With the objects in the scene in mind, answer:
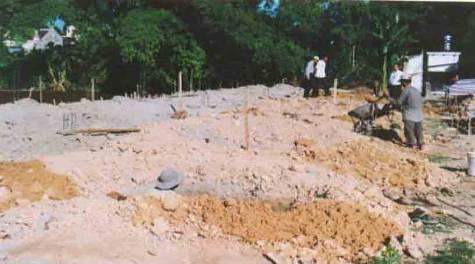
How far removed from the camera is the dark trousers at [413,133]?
1163 cm

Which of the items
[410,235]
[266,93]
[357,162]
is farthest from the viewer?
[266,93]

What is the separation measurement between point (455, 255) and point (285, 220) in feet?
5.82

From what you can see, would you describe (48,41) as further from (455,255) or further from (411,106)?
(455,255)

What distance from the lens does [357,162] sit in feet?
34.1

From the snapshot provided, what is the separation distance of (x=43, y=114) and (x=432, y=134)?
7846mm

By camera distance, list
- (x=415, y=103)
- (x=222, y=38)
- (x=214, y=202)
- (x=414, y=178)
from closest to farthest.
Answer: (x=214, y=202) < (x=414, y=178) < (x=415, y=103) < (x=222, y=38)

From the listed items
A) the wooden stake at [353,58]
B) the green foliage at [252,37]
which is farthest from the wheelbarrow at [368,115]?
the wooden stake at [353,58]

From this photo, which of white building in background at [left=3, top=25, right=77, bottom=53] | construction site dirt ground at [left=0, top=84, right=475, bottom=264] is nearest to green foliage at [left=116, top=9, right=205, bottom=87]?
white building in background at [left=3, top=25, right=77, bottom=53]

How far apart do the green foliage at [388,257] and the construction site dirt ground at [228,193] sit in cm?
15

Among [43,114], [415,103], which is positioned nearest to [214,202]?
[415,103]

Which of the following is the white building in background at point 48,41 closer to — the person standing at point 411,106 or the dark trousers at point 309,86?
the dark trousers at point 309,86

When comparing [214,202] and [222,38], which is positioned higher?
[222,38]

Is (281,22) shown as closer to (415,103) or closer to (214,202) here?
(415,103)

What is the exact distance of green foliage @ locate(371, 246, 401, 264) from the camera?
5859 mm
